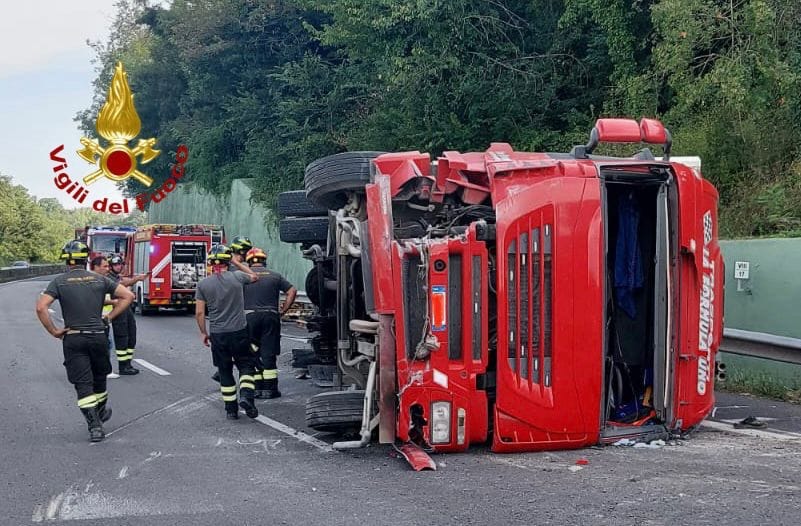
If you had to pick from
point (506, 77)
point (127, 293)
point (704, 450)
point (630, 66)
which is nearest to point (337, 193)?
point (127, 293)

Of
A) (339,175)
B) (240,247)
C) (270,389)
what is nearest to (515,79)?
(240,247)

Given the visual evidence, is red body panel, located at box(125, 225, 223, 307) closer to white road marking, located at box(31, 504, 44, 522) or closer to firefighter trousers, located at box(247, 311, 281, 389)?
firefighter trousers, located at box(247, 311, 281, 389)

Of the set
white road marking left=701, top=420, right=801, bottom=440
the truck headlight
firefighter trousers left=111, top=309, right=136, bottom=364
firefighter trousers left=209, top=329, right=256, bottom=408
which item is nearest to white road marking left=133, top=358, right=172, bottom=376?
firefighter trousers left=111, top=309, right=136, bottom=364

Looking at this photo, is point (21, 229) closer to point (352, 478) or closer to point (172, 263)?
point (172, 263)

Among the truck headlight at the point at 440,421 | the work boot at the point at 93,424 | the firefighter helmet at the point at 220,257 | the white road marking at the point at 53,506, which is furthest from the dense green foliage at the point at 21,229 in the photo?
the truck headlight at the point at 440,421

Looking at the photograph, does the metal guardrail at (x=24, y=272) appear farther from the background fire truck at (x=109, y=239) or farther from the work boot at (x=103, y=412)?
the work boot at (x=103, y=412)

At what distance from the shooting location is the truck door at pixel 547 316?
6.77 m

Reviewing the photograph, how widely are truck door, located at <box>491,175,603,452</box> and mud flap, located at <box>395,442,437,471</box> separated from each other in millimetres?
571

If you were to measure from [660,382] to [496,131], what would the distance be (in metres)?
14.0

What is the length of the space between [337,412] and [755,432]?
11.1 ft

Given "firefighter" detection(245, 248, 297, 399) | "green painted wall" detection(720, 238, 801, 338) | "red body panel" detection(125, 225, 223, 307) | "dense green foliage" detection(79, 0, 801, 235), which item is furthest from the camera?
"red body panel" detection(125, 225, 223, 307)

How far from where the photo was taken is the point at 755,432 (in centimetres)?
750

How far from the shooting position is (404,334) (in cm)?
679

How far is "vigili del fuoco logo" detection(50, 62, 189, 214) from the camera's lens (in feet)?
107
